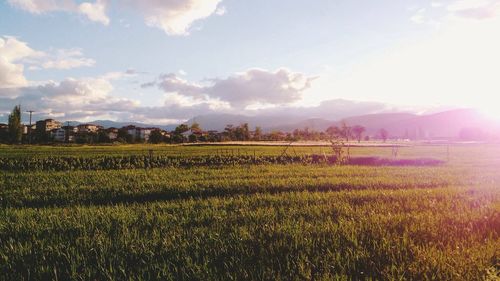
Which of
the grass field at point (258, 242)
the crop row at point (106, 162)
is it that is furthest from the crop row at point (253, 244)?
the crop row at point (106, 162)

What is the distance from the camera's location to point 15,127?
107 meters

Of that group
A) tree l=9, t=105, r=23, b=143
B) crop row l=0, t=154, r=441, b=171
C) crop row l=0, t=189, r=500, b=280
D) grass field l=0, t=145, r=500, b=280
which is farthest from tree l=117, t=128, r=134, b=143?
crop row l=0, t=189, r=500, b=280

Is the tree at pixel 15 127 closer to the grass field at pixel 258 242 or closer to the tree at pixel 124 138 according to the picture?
the tree at pixel 124 138

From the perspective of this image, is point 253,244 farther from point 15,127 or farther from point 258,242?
point 15,127

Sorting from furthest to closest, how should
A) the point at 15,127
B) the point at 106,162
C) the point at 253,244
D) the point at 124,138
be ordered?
the point at 124,138, the point at 15,127, the point at 106,162, the point at 253,244

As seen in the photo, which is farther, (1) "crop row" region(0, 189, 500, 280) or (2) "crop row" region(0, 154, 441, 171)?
(2) "crop row" region(0, 154, 441, 171)

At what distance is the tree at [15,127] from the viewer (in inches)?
4178

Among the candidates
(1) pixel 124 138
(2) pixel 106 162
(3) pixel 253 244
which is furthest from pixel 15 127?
(3) pixel 253 244

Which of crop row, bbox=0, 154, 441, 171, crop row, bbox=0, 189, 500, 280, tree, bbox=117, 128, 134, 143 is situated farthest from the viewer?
tree, bbox=117, 128, 134, 143

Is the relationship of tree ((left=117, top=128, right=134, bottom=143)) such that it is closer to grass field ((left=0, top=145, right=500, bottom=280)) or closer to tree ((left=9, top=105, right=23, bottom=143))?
tree ((left=9, top=105, right=23, bottom=143))

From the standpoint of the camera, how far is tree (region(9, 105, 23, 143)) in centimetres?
10612

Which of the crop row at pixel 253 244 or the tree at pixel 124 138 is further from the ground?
the tree at pixel 124 138

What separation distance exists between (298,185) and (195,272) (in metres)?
9.91

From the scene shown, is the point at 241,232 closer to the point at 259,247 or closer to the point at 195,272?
the point at 259,247
